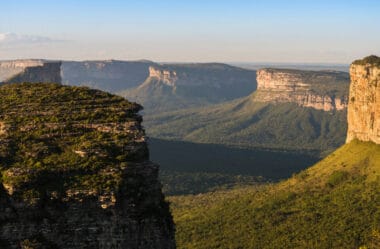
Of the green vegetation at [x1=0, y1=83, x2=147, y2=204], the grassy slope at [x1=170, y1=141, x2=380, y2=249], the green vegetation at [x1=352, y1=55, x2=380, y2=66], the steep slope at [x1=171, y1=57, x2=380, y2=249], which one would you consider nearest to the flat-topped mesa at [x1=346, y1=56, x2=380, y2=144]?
the green vegetation at [x1=352, y1=55, x2=380, y2=66]

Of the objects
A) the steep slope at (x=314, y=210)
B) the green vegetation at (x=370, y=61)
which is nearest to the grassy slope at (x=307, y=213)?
the steep slope at (x=314, y=210)

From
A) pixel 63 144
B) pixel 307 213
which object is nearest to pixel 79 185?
pixel 63 144

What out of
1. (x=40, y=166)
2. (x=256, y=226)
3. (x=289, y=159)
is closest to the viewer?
(x=40, y=166)

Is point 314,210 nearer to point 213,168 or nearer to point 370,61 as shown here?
point 370,61

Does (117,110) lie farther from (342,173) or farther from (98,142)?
(342,173)

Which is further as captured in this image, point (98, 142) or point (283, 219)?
point (283, 219)

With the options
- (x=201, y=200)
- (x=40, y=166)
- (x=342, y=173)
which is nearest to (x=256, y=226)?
(x=342, y=173)

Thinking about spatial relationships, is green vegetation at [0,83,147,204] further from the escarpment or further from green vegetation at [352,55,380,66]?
green vegetation at [352,55,380,66]
